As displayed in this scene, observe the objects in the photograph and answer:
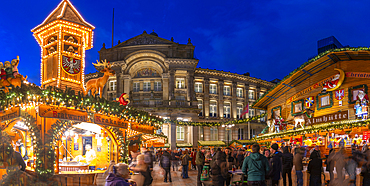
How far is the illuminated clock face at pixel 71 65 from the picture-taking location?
40.7ft

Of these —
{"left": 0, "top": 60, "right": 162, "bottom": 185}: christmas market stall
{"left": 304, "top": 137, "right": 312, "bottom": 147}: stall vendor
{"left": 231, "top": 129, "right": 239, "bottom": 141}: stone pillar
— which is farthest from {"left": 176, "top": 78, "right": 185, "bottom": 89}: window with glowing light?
{"left": 0, "top": 60, "right": 162, "bottom": 185}: christmas market stall

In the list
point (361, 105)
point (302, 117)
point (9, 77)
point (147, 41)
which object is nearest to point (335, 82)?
point (361, 105)

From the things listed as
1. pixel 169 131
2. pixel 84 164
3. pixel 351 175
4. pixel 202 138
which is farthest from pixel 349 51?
pixel 202 138

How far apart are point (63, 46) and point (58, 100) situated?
2.98m

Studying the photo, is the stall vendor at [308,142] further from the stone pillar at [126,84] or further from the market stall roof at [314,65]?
the stone pillar at [126,84]

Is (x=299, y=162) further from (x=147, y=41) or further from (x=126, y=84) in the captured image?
(x=126, y=84)

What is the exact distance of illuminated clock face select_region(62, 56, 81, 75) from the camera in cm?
1239

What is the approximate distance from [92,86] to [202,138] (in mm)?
36581

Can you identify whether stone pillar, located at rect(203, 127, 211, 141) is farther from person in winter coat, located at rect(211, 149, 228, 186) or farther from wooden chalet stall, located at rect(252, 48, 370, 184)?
person in winter coat, located at rect(211, 149, 228, 186)

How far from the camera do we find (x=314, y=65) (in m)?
22.7

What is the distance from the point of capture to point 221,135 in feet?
171

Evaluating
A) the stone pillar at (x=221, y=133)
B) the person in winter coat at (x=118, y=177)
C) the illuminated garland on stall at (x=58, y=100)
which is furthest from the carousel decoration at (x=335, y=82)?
the stone pillar at (x=221, y=133)

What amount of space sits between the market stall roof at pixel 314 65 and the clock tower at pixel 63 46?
15417 mm

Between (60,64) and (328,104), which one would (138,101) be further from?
(60,64)
